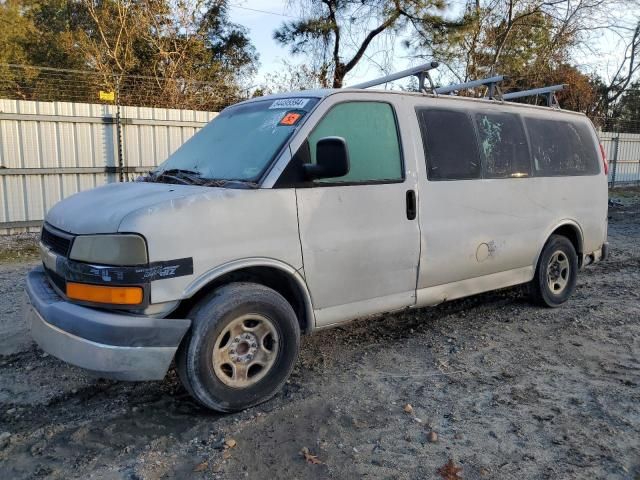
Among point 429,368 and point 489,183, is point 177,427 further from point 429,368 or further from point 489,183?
point 489,183

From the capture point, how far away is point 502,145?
496 centimetres

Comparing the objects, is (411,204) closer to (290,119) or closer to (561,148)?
(290,119)

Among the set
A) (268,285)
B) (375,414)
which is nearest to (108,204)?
(268,285)

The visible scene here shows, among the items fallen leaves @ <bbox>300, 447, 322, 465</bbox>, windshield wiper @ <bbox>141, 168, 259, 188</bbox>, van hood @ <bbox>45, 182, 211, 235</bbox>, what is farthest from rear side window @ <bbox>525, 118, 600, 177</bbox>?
fallen leaves @ <bbox>300, 447, 322, 465</bbox>

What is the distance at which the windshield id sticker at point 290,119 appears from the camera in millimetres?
3697

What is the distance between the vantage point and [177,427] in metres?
3.21

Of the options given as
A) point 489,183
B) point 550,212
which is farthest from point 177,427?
point 550,212

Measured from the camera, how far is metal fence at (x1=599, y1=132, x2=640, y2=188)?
19484 millimetres

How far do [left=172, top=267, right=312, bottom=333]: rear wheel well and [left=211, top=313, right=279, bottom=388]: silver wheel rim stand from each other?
270 millimetres

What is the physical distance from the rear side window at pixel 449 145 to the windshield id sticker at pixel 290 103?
1021 millimetres

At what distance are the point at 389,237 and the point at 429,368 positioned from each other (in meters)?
1.05

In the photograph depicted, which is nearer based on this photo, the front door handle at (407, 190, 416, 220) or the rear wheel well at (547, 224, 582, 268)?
the front door handle at (407, 190, 416, 220)

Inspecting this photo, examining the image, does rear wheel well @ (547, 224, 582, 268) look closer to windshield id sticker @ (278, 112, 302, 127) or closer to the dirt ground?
the dirt ground

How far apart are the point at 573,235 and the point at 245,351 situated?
13.4 feet
